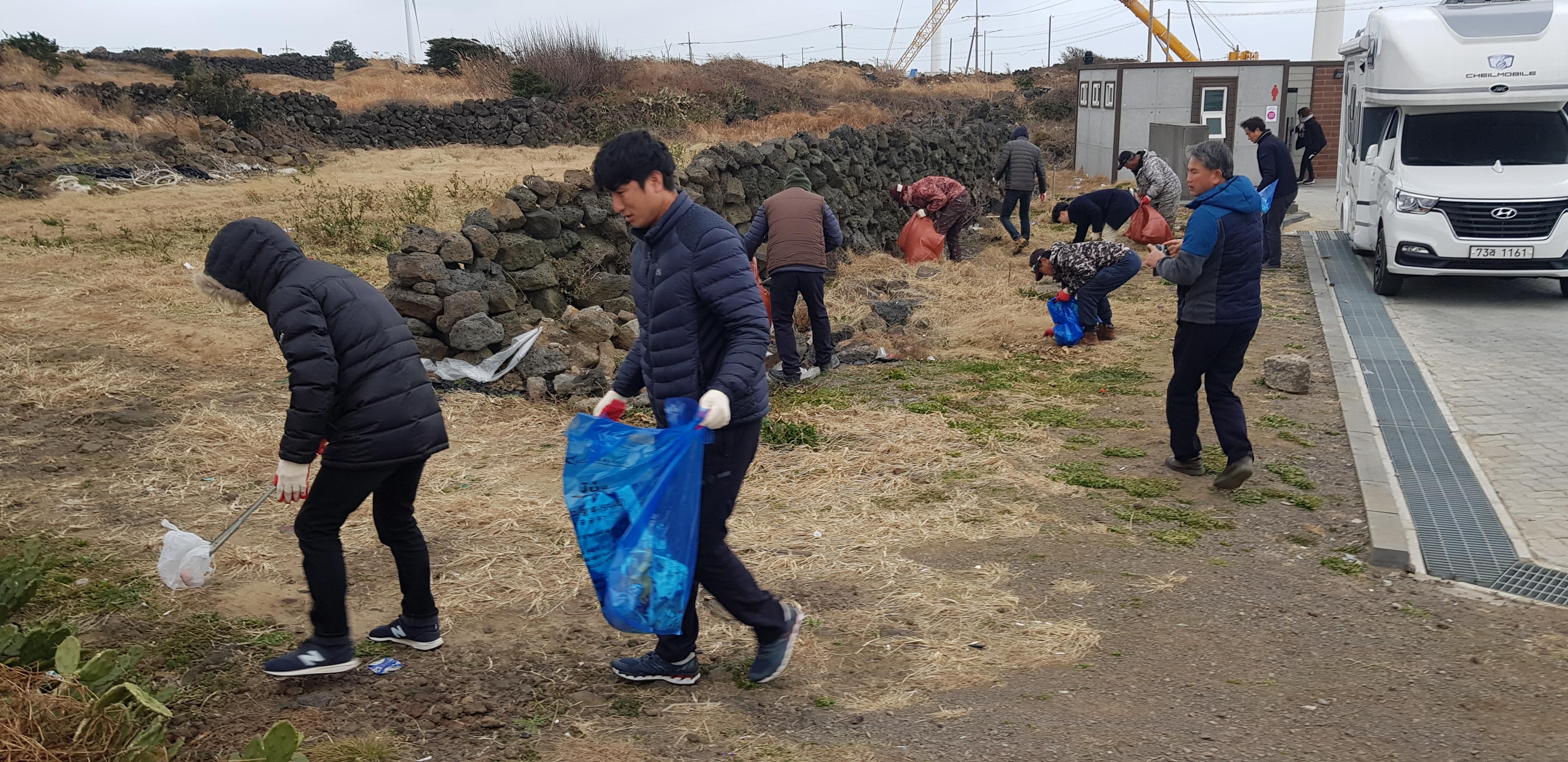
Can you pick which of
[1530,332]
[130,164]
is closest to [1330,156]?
[1530,332]

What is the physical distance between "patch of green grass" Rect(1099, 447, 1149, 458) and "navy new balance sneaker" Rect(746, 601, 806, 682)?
3452 mm

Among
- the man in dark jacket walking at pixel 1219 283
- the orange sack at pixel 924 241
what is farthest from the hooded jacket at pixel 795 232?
the orange sack at pixel 924 241

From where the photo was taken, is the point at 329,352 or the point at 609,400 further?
the point at 609,400

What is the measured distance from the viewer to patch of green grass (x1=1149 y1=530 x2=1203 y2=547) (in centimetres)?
520

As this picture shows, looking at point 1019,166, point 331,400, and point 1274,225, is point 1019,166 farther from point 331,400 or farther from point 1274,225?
point 331,400

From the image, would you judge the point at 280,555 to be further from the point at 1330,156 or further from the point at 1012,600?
the point at 1330,156

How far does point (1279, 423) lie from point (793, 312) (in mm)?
3633

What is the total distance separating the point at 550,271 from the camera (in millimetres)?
9281

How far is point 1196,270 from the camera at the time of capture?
560 cm

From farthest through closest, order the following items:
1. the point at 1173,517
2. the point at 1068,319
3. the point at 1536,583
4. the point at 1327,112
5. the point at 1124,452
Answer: the point at 1327,112 → the point at 1068,319 → the point at 1124,452 → the point at 1173,517 → the point at 1536,583

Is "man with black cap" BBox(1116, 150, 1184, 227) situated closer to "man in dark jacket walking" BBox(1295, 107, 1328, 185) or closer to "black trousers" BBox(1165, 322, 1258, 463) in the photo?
"man in dark jacket walking" BBox(1295, 107, 1328, 185)

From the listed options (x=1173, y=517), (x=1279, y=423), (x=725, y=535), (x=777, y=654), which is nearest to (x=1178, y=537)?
(x=1173, y=517)

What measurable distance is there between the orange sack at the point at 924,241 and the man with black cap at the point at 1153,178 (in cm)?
261

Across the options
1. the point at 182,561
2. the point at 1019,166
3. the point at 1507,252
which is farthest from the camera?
the point at 1019,166
